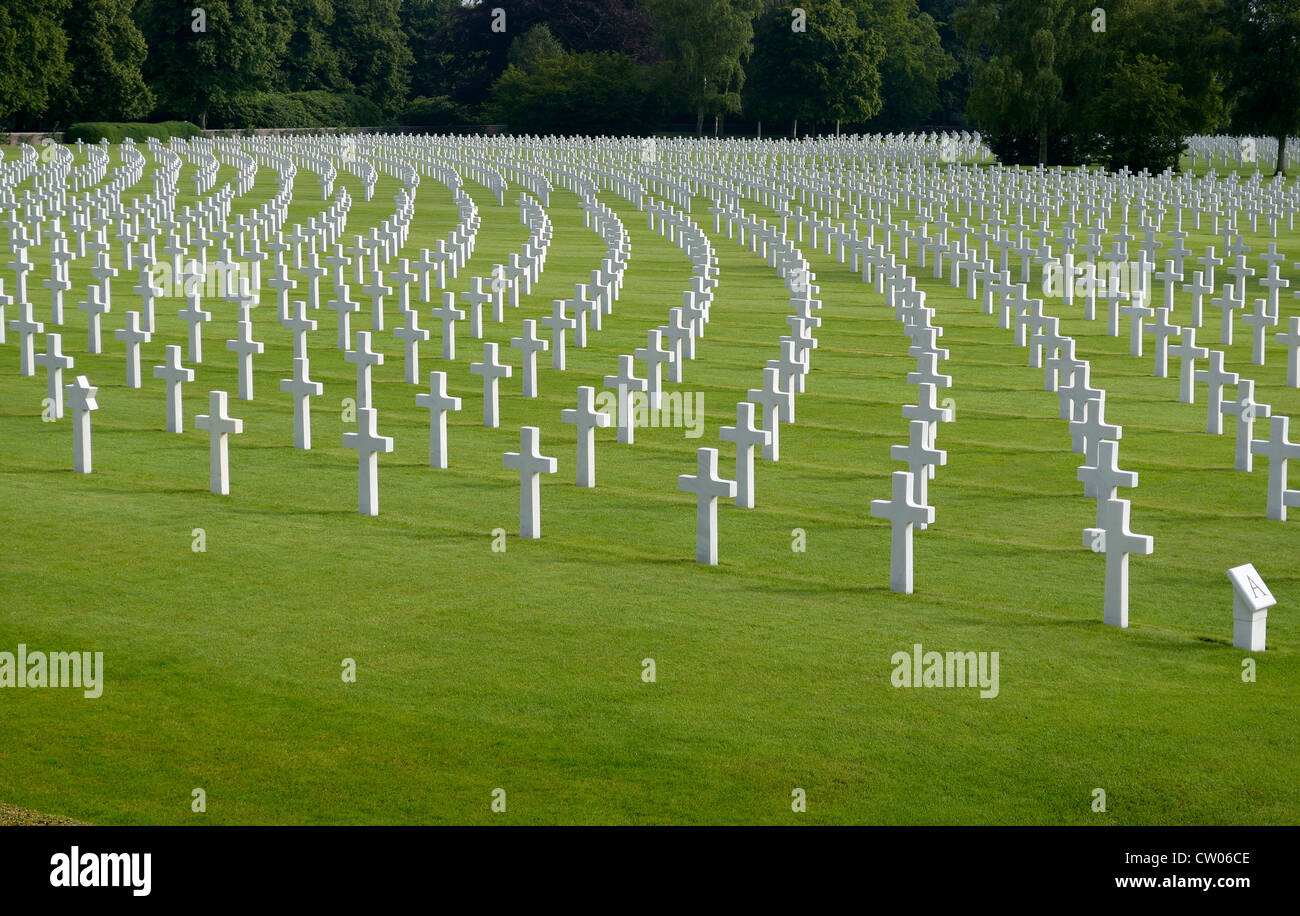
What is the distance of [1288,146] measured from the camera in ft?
253

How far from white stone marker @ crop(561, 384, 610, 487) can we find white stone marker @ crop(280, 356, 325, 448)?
7.29 ft

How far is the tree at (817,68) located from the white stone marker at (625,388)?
7847 cm

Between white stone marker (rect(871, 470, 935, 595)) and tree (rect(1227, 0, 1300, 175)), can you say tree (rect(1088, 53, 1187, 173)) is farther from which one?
white stone marker (rect(871, 470, 935, 595))

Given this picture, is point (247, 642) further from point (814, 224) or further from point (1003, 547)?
point (814, 224)

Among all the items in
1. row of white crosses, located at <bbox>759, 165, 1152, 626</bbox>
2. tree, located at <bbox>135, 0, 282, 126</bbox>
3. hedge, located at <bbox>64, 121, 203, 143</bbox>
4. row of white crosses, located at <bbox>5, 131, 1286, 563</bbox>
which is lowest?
row of white crosses, located at <bbox>759, 165, 1152, 626</bbox>

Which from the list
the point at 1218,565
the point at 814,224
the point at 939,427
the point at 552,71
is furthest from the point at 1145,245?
the point at 552,71

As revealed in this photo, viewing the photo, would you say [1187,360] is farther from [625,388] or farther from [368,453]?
[368,453]

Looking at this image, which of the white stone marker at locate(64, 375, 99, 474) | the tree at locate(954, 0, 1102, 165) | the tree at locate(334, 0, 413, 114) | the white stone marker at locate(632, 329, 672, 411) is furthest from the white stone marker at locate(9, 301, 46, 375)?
the tree at locate(334, 0, 413, 114)

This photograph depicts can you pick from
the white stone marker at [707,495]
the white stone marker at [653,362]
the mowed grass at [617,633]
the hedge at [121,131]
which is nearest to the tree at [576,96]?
the hedge at [121,131]

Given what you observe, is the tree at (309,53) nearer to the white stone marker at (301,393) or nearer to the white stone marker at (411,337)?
the white stone marker at (411,337)

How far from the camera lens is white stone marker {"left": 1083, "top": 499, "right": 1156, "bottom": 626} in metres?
9.24

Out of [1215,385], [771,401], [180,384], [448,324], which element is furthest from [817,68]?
[771,401]

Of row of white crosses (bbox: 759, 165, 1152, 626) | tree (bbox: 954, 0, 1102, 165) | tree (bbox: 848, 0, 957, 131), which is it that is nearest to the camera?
row of white crosses (bbox: 759, 165, 1152, 626)

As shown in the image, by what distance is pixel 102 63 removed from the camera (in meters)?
82.6
